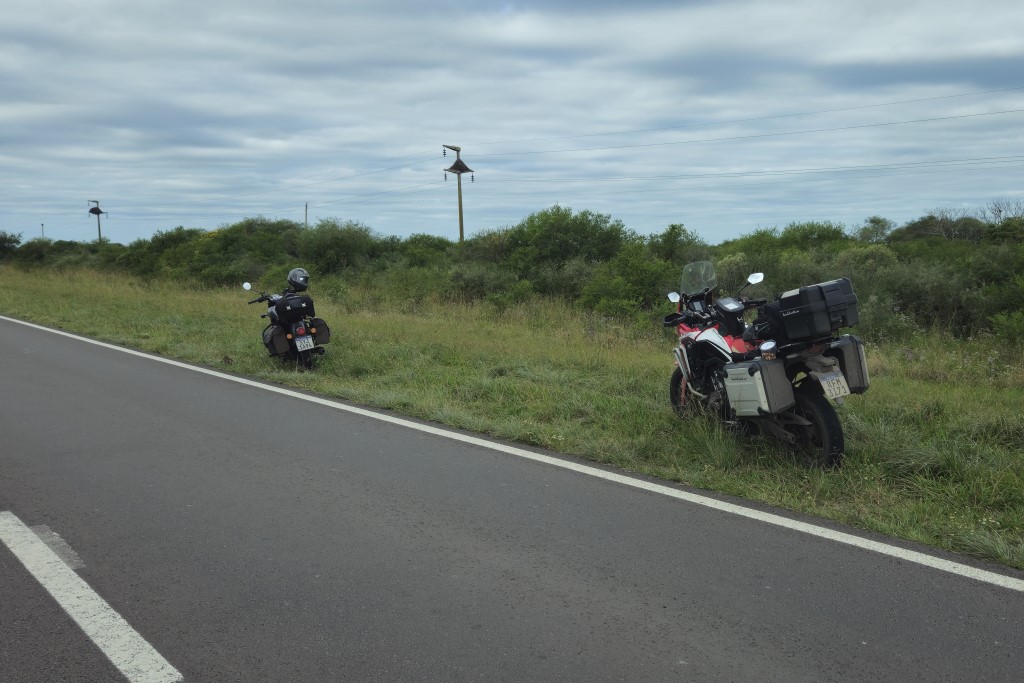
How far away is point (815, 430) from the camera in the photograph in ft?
20.8

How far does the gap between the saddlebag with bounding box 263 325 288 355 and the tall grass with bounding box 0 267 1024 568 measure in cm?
26

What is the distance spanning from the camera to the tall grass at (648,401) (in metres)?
5.60

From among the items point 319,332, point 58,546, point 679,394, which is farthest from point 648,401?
point 58,546

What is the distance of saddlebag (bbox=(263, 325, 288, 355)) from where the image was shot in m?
11.6

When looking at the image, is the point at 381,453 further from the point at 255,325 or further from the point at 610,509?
the point at 255,325

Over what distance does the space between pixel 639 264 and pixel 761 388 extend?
47.8 feet

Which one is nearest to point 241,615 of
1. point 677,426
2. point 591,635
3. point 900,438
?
point 591,635

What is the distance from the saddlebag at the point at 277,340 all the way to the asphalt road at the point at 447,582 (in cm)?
461

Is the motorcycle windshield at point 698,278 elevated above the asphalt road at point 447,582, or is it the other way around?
the motorcycle windshield at point 698,278

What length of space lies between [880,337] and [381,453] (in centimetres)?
1086

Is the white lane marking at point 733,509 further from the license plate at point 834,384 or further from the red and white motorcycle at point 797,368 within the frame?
the license plate at point 834,384

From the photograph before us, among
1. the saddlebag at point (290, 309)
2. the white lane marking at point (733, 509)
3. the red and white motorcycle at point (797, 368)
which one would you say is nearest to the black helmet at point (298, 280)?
the saddlebag at point (290, 309)

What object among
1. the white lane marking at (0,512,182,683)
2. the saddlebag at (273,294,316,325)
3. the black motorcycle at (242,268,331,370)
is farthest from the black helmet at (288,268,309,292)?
the white lane marking at (0,512,182,683)

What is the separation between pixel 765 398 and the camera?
6.11 metres
